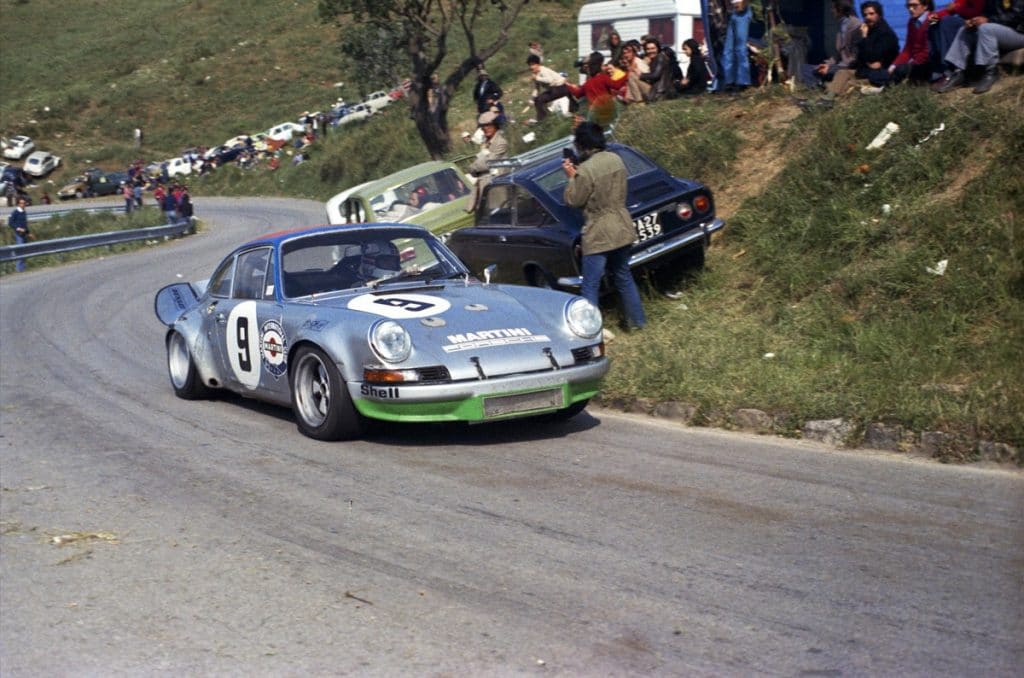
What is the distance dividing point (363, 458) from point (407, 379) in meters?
0.58

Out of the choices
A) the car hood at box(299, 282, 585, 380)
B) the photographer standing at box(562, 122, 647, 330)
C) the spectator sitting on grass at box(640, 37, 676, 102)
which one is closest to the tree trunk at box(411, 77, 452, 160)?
the spectator sitting on grass at box(640, 37, 676, 102)

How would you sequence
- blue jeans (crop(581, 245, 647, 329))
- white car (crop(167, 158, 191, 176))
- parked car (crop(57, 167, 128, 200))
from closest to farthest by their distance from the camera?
blue jeans (crop(581, 245, 647, 329)) < parked car (crop(57, 167, 128, 200)) < white car (crop(167, 158, 191, 176))

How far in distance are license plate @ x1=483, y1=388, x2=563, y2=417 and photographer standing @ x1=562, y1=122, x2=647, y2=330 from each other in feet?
9.25

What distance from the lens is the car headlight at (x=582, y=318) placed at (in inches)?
322

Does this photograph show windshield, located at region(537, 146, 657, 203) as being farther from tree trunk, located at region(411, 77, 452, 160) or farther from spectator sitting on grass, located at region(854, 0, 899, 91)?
tree trunk, located at region(411, 77, 452, 160)

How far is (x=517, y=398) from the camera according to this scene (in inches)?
299

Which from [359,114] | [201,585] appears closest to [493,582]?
[201,585]

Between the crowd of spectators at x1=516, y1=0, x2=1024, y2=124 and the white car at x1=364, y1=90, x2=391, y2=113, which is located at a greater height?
the white car at x1=364, y1=90, x2=391, y2=113

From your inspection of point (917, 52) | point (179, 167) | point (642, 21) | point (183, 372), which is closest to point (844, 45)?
point (917, 52)

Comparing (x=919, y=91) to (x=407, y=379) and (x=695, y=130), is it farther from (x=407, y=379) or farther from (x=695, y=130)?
(x=407, y=379)

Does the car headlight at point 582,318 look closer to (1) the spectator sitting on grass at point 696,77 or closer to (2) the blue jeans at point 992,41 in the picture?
(2) the blue jeans at point 992,41

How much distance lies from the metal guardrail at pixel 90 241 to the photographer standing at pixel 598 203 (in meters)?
19.2

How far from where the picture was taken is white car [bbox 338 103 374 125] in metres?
48.7

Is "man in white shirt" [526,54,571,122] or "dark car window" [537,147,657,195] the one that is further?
"man in white shirt" [526,54,571,122]
